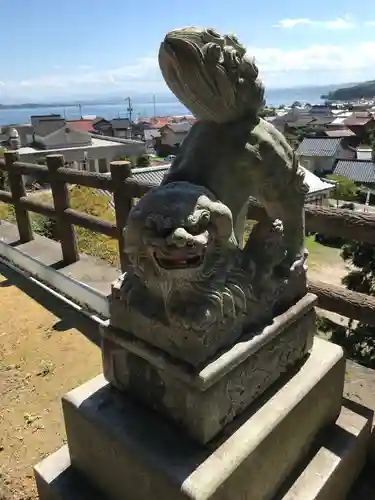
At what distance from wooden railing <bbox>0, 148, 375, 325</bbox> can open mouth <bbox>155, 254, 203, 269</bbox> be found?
47.5 inches

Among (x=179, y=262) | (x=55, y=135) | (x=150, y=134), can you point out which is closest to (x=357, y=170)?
(x=55, y=135)

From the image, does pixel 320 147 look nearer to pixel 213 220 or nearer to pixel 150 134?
pixel 150 134

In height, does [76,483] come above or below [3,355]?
above

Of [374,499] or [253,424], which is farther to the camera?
[374,499]

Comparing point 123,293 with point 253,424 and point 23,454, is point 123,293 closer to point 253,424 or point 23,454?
point 253,424

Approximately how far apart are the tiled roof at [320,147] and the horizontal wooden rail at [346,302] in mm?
34123

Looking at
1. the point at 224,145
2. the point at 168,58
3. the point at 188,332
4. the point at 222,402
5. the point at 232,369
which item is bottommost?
the point at 222,402

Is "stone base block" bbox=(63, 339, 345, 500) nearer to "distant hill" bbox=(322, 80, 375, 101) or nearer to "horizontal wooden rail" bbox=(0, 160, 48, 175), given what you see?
"horizontal wooden rail" bbox=(0, 160, 48, 175)

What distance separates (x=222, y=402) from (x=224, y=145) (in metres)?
0.88

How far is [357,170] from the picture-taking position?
99.5 feet

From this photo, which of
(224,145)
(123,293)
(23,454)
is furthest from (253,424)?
(23,454)

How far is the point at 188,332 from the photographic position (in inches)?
53.4

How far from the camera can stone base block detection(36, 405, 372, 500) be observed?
167cm

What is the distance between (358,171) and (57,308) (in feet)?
99.3
